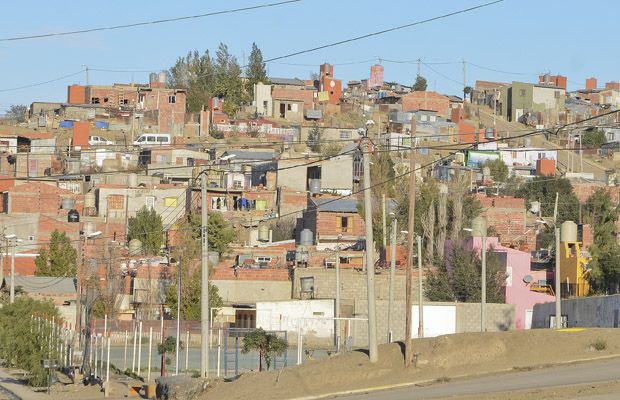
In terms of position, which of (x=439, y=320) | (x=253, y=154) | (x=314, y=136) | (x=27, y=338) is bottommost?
(x=27, y=338)

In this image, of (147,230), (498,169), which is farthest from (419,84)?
(147,230)

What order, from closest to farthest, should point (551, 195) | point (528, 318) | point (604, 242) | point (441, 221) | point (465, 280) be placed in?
1. point (528, 318)
2. point (465, 280)
3. point (604, 242)
4. point (441, 221)
5. point (551, 195)

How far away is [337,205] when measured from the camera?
95.0 meters

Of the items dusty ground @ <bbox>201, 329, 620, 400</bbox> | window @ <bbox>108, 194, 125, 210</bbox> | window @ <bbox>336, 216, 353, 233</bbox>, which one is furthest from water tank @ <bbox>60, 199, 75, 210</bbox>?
dusty ground @ <bbox>201, 329, 620, 400</bbox>

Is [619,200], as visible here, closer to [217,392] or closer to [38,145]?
[38,145]

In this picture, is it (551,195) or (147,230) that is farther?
(551,195)

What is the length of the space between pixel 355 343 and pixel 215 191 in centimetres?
3964

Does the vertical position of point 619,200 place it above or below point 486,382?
above

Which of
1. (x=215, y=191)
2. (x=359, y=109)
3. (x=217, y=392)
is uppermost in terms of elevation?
(x=359, y=109)

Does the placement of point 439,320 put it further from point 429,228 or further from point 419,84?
point 419,84

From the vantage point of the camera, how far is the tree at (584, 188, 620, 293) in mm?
75250

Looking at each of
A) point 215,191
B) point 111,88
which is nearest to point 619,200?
point 215,191

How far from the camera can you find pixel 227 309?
247ft

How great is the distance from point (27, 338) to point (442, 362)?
2387cm
